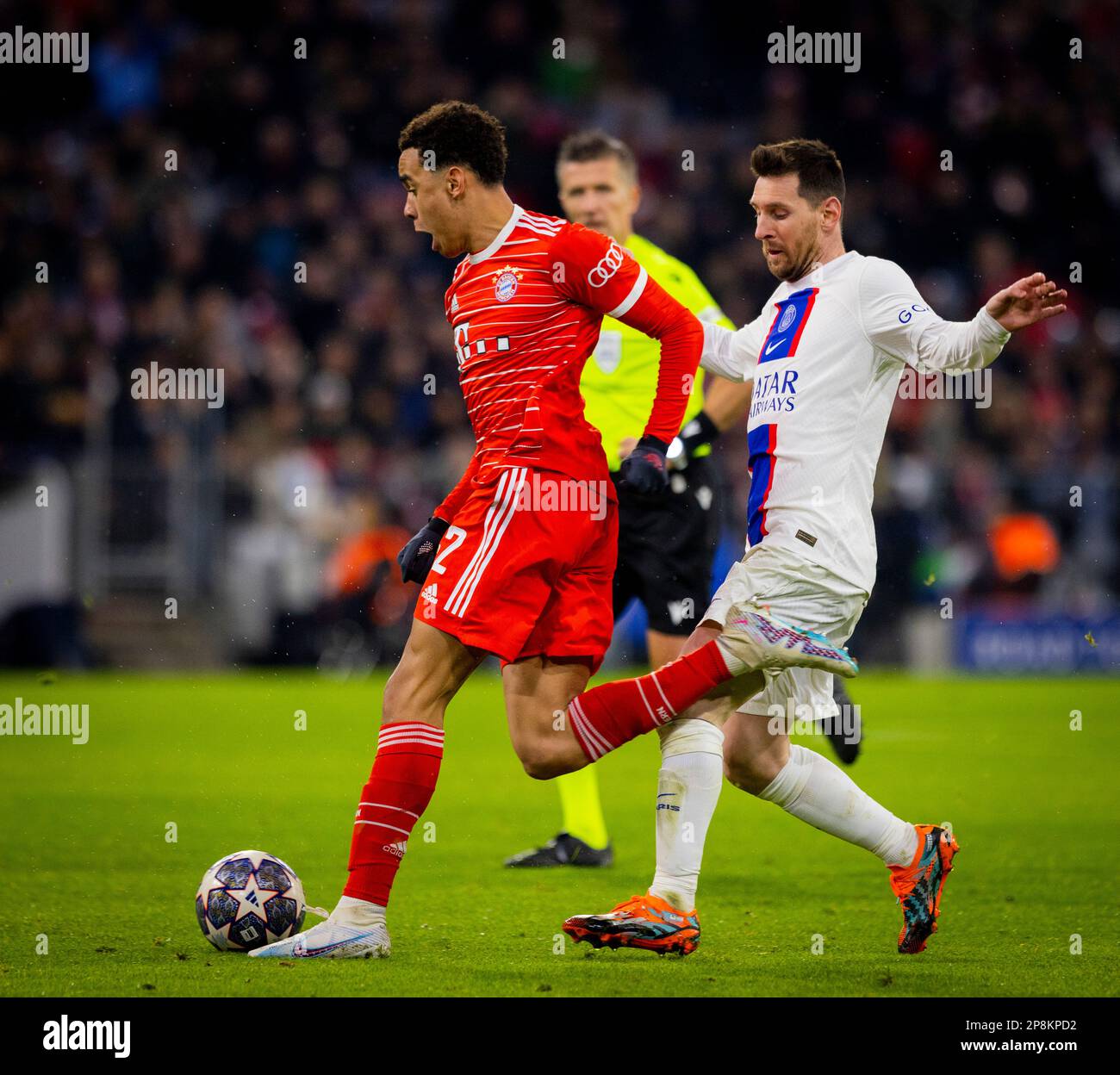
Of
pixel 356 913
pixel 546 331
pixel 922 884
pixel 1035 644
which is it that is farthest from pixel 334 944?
pixel 1035 644

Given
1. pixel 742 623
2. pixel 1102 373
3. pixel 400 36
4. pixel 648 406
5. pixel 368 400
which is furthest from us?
pixel 400 36

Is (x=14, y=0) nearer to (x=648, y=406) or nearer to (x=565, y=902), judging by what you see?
(x=648, y=406)

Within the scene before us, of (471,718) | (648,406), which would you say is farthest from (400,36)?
(648,406)

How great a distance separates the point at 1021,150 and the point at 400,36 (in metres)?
6.95

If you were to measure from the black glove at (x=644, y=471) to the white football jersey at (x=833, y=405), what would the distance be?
39cm

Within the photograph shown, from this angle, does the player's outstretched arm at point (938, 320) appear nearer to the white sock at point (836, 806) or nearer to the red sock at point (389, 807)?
the white sock at point (836, 806)

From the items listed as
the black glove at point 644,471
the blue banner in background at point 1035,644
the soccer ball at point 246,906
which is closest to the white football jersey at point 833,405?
the black glove at point 644,471

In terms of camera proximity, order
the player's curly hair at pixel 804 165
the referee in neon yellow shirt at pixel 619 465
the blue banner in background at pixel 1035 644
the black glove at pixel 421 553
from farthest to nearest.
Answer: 1. the blue banner in background at pixel 1035 644
2. the referee in neon yellow shirt at pixel 619 465
3. the black glove at pixel 421 553
4. the player's curly hair at pixel 804 165

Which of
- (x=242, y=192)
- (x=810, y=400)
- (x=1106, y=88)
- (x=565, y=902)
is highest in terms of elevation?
(x=1106, y=88)

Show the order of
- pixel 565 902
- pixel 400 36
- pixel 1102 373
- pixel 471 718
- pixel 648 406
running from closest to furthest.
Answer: pixel 565 902 → pixel 648 406 → pixel 471 718 → pixel 1102 373 → pixel 400 36

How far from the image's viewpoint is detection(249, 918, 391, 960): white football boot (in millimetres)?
4355

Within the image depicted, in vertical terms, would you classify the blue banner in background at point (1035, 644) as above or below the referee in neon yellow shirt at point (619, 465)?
below

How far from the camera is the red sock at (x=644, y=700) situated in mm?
4379

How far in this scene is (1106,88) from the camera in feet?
62.9
